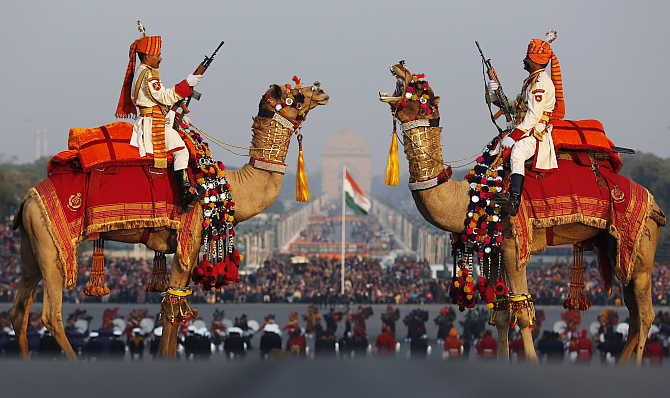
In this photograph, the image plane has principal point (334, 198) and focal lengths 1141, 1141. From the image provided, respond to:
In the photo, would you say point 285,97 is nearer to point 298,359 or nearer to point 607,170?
point 607,170

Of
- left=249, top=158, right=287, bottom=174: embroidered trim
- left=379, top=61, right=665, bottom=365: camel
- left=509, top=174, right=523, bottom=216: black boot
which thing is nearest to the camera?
left=509, top=174, right=523, bottom=216: black boot

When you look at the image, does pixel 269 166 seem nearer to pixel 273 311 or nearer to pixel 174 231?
pixel 174 231

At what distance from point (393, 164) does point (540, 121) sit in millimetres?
A: 1720

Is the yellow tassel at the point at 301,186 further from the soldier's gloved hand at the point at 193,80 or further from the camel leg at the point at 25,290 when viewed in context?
the camel leg at the point at 25,290

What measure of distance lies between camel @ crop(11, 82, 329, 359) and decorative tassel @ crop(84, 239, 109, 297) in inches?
6.4

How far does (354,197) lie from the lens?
47625 mm

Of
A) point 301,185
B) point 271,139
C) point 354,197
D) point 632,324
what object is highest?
point 354,197

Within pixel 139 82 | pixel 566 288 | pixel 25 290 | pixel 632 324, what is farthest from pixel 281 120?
pixel 566 288

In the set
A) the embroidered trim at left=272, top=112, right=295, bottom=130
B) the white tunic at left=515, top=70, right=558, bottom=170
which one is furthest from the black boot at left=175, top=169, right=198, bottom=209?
the white tunic at left=515, top=70, right=558, bottom=170

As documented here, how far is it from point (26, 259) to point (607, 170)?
6.85 meters

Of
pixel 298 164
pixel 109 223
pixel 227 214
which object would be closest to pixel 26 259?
pixel 109 223

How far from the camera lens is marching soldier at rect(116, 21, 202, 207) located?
1278 centimetres

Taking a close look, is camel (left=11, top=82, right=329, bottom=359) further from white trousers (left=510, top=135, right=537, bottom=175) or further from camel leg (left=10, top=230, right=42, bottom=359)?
white trousers (left=510, top=135, right=537, bottom=175)

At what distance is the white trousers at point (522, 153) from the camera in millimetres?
12492
